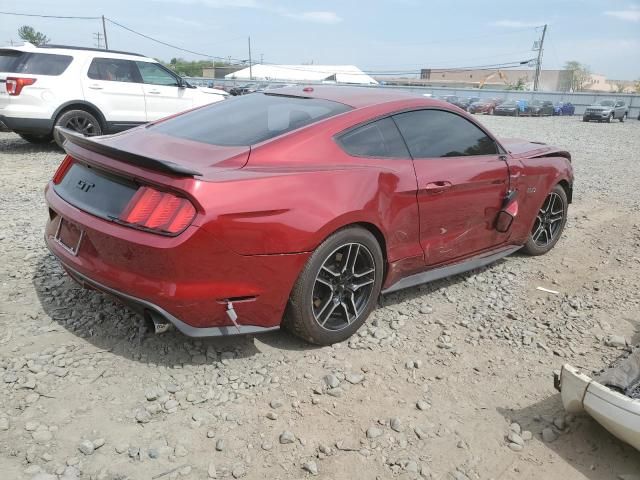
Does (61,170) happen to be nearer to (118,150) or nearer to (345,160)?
(118,150)

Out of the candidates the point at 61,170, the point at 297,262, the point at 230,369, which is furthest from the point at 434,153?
the point at 61,170

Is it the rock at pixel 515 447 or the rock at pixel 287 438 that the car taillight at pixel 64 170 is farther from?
the rock at pixel 515 447

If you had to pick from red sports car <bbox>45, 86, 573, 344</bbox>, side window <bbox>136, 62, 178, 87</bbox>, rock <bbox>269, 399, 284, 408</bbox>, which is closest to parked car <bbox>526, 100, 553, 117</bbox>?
side window <bbox>136, 62, 178, 87</bbox>

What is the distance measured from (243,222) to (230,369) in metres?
0.88

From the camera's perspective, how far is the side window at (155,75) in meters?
9.70

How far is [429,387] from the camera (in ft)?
9.62

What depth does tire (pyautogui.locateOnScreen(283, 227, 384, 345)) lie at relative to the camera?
2.91m

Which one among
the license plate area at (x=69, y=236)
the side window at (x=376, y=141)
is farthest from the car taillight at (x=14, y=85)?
the side window at (x=376, y=141)

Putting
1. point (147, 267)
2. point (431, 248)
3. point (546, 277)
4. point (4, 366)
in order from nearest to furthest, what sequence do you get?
1. point (147, 267)
2. point (4, 366)
3. point (431, 248)
4. point (546, 277)

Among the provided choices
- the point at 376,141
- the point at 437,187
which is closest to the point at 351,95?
the point at 376,141

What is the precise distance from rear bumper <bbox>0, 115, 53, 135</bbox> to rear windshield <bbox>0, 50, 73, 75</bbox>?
77 cm

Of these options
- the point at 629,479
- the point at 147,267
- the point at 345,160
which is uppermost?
the point at 345,160

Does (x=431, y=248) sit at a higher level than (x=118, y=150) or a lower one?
lower

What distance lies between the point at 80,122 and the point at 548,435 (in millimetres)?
8687
